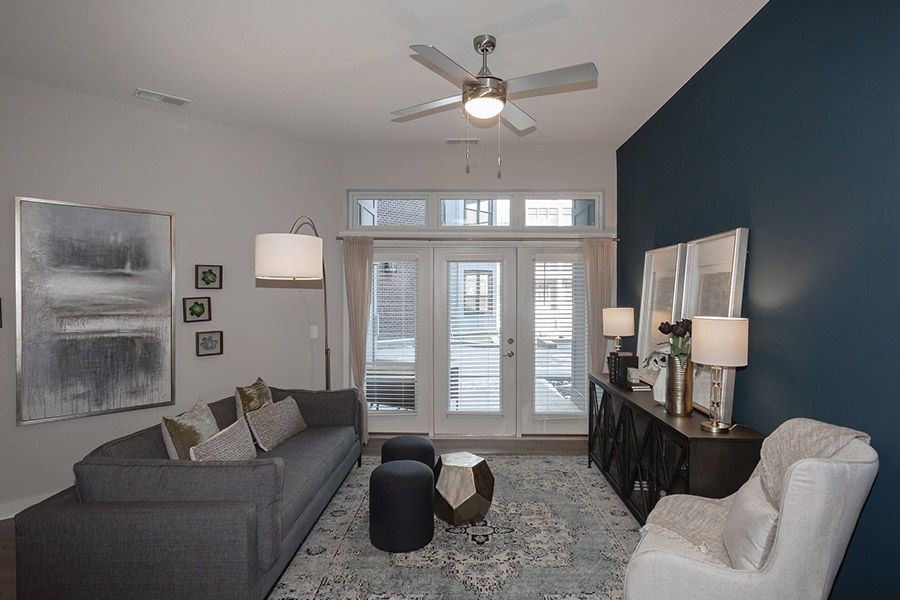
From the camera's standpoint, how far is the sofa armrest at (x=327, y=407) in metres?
4.00

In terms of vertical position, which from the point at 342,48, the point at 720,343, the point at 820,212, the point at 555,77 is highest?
the point at 342,48

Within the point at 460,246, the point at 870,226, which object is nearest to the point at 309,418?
the point at 460,246

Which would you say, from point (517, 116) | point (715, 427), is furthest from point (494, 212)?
point (715, 427)

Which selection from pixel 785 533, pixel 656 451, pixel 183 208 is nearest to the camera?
pixel 785 533

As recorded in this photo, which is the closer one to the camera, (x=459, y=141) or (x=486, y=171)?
(x=459, y=141)

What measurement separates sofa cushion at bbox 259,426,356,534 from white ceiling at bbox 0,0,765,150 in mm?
2622

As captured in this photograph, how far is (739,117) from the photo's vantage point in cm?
272

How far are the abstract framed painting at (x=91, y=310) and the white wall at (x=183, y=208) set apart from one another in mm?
77

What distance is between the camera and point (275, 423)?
352 cm

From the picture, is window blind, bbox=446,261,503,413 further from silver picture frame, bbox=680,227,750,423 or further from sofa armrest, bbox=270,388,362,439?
silver picture frame, bbox=680,227,750,423

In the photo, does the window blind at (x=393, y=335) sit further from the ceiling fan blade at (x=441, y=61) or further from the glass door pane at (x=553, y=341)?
the ceiling fan blade at (x=441, y=61)

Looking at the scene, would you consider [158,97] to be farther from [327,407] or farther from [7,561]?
[7,561]

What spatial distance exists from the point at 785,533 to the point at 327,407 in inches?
129

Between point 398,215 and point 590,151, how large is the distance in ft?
7.20
